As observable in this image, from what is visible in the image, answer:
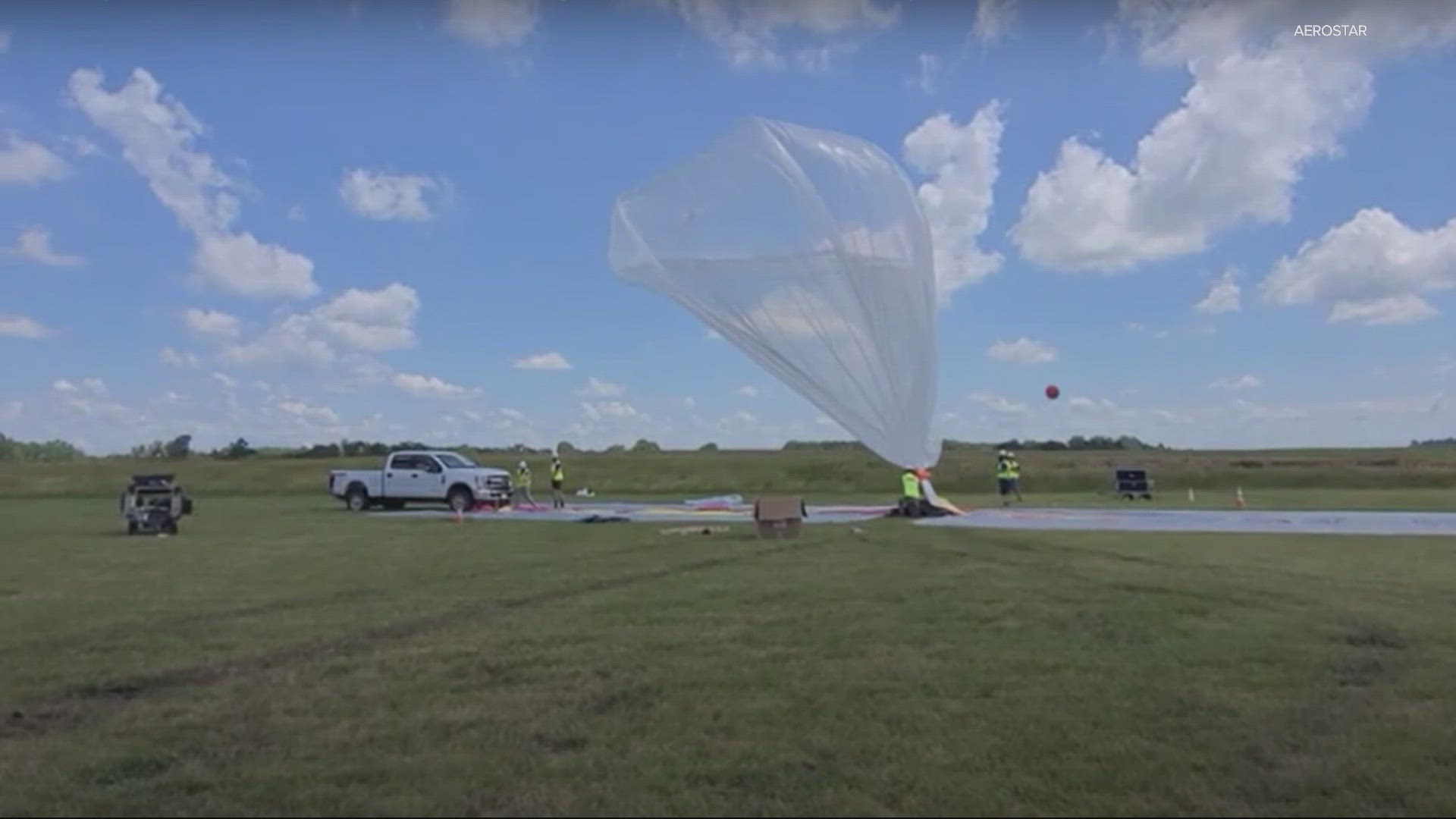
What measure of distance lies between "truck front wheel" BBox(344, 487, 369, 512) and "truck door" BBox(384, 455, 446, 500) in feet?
2.54

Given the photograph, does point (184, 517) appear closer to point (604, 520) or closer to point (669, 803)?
point (604, 520)

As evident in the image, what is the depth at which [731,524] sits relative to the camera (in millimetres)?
24203

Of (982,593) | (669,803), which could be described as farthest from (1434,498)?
(669,803)

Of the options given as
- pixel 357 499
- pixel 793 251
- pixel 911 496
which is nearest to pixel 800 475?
pixel 357 499

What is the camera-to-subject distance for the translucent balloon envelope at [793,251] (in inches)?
639

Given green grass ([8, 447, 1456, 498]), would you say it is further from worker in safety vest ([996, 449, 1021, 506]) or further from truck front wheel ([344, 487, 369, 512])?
truck front wheel ([344, 487, 369, 512])

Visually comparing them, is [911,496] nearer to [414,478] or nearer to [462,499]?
[462,499]

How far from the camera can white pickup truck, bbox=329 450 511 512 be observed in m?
33.8

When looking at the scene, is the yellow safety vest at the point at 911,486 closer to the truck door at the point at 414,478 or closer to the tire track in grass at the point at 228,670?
the tire track in grass at the point at 228,670

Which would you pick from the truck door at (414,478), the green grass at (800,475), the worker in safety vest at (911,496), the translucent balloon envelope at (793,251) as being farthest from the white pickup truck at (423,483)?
the translucent balloon envelope at (793,251)

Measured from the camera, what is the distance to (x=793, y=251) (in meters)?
16.6

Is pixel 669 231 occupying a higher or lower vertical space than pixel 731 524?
higher

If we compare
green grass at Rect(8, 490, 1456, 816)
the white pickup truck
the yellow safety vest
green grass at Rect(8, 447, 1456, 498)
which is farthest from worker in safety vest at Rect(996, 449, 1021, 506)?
green grass at Rect(8, 490, 1456, 816)

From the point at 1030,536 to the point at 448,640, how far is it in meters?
13.1
